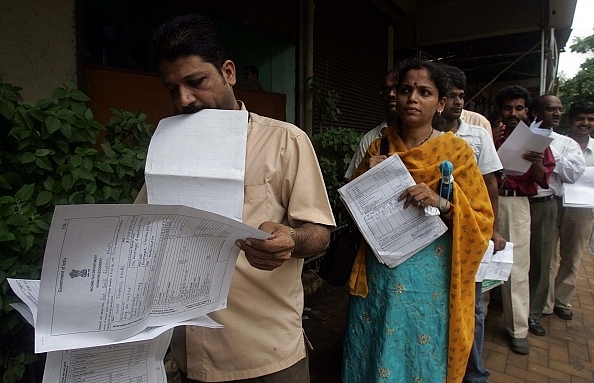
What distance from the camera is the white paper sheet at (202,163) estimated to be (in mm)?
930

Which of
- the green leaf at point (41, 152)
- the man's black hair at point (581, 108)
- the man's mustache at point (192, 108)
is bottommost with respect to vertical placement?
the green leaf at point (41, 152)

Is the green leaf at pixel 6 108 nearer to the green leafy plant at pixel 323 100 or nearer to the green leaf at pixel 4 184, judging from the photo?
the green leaf at pixel 4 184

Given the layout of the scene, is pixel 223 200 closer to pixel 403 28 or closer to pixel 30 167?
pixel 30 167

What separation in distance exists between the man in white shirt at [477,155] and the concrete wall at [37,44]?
7.73ft

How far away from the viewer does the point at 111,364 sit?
83 cm

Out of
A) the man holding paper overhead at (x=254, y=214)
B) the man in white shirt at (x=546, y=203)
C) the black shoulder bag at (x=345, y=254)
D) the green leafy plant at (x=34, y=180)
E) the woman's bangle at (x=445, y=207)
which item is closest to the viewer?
the man holding paper overhead at (x=254, y=214)

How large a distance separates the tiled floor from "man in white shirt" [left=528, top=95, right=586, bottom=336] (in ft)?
0.73

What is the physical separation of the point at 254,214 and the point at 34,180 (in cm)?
87

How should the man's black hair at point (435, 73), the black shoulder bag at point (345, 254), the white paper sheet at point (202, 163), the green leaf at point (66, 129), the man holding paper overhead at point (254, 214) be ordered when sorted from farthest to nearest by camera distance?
the black shoulder bag at point (345, 254) → the man's black hair at point (435, 73) → the green leaf at point (66, 129) → the man holding paper overhead at point (254, 214) → the white paper sheet at point (202, 163)

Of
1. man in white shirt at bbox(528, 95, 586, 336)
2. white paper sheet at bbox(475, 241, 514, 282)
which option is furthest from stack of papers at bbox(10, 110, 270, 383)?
man in white shirt at bbox(528, 95, 586, 336)

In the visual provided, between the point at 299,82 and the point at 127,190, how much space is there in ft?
12.0

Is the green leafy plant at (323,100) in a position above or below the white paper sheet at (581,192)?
above

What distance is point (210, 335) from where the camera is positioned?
1.05 meters

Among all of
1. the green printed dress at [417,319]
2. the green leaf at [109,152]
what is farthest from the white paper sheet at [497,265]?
the green leaf at [109,152]
